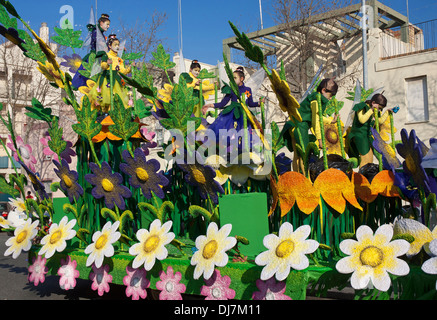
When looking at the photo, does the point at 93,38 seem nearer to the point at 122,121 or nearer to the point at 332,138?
the point at 122,121

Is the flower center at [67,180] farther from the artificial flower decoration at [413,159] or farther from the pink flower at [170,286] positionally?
the artificial flower decoration at [413,159]

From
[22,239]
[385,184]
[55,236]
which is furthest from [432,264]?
[22,239]

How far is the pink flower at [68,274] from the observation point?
4.22 metres

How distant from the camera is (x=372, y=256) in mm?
2555

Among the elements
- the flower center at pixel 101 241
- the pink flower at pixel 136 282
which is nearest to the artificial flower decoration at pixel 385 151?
the pink flower at pixel 136 282

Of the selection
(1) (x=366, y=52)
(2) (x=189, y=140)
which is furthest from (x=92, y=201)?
Result: (1) (x=366, y=52)

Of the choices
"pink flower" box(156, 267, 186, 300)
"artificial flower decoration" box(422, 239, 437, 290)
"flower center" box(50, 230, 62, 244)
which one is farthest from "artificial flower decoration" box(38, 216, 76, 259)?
"artificial flower decoration" box(422, 239, 437, 290)

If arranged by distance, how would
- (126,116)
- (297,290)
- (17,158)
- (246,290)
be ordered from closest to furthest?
(297,290) → (246,290) → (126,116) → (17,158)

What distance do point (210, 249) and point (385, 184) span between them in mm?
1250

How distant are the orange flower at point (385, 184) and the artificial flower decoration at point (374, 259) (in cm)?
73

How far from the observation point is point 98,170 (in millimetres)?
4059
